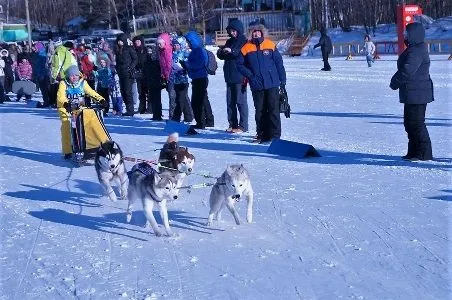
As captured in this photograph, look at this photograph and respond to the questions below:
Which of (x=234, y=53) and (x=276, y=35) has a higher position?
(x=276, y=35)

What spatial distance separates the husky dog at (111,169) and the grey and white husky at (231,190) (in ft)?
4.74

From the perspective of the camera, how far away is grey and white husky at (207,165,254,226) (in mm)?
5145

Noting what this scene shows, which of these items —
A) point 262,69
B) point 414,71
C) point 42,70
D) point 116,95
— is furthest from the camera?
point 42,70

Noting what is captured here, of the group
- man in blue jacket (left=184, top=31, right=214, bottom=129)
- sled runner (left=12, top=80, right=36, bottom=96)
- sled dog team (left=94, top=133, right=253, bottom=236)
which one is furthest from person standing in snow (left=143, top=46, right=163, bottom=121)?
sled runner (left=12, top=80, right=36, bottom=96)

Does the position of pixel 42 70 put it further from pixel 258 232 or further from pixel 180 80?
pixel 258 232

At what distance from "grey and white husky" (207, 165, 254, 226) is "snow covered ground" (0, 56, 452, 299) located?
0.44 feet

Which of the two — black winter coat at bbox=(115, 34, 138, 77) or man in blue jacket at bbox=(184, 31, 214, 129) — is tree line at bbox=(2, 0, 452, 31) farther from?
man in blue jacket at bbox=(184, 31, 214, 129)

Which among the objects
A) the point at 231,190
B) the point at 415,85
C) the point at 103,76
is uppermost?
the point at 103,76

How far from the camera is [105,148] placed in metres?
6.77

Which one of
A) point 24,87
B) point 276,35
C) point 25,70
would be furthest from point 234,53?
point 276,35

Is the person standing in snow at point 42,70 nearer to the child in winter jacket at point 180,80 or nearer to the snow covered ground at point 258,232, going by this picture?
the child in winter jacket at point 180,80

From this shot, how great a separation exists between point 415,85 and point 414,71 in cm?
16

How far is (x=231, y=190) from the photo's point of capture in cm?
517

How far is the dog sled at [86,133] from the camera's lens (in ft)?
28.9
